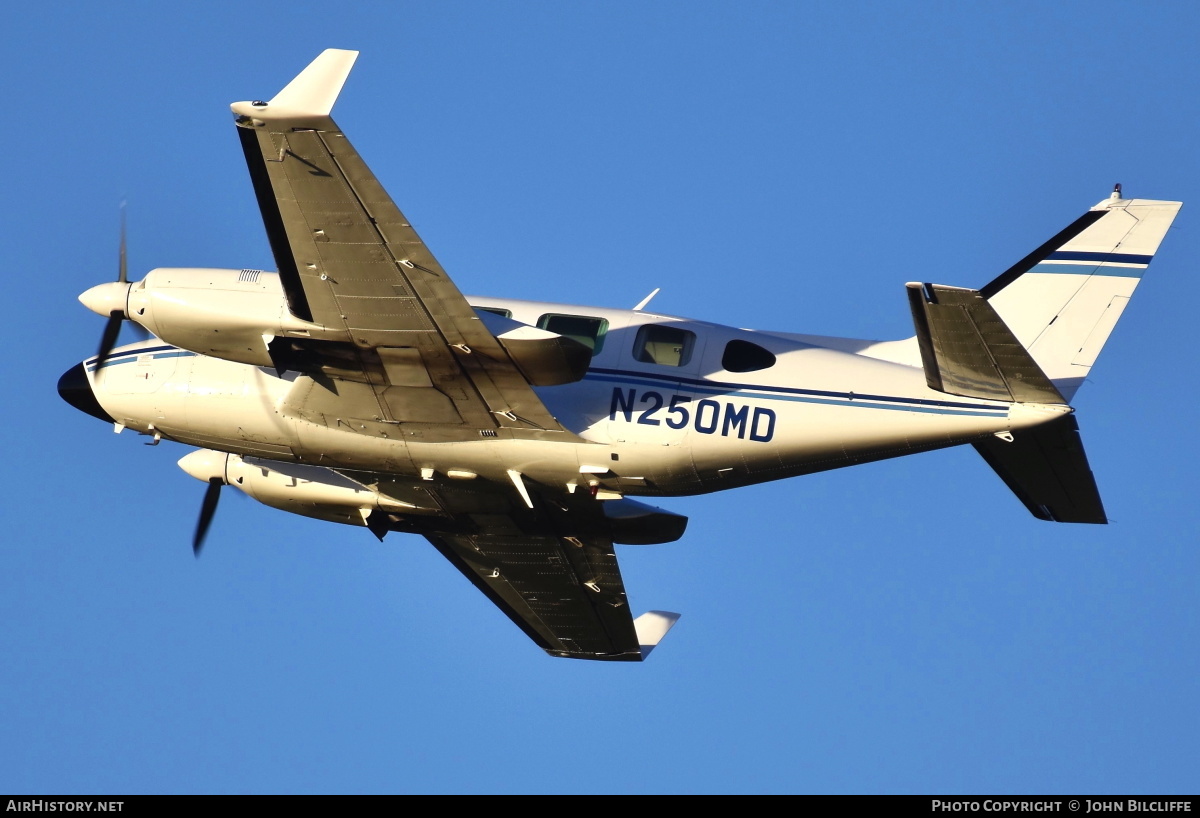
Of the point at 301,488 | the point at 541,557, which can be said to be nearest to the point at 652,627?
the point at 541,557

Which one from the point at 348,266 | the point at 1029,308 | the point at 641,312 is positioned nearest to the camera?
the point at 348,266

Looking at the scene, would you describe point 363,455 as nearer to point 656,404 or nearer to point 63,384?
point 656,404

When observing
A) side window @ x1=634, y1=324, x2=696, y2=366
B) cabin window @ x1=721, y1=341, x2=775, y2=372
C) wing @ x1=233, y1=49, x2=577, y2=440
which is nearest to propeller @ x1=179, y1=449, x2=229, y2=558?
wing @ x1=233, y1=49, x2=577, y2=440

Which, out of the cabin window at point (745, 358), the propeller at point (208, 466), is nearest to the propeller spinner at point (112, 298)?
the propeller at point (208, 466)

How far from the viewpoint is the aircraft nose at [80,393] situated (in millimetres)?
25281

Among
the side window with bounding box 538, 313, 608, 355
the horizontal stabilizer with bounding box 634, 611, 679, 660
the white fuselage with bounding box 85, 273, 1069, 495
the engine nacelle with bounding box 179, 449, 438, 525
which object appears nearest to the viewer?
the white fuselage with bounding box 85, 273, 1069, 495

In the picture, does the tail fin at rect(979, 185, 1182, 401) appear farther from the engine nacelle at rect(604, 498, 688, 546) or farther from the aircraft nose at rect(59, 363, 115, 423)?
the aircraft nose at rect(59, 363, 115, 423)

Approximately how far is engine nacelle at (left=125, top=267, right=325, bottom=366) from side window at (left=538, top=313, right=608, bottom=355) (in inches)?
146

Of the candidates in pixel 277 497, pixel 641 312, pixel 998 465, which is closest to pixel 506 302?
pixel 641 312

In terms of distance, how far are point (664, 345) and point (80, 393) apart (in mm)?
10461

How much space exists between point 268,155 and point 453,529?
371 inches

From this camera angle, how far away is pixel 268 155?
18641 millimetres

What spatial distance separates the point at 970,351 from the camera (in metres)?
20.0

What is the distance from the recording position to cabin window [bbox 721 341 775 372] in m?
22.3
